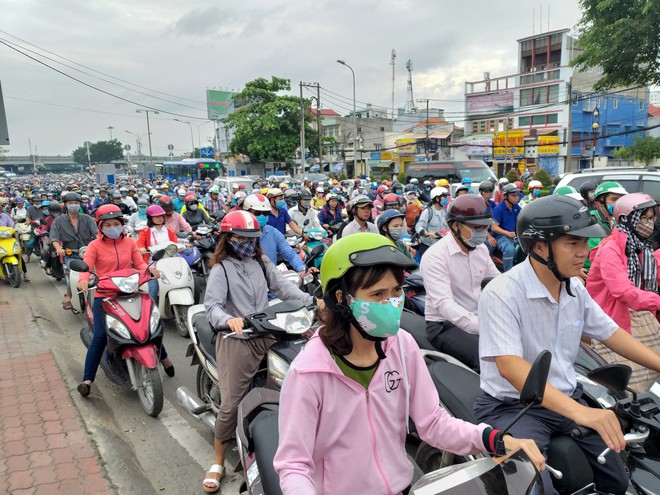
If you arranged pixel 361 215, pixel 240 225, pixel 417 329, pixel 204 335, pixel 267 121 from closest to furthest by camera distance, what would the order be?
1. pixel 240 225
2. pixel 417 329
3. pixel 204 335
4. pixel 361 215
5. pixel 267 121

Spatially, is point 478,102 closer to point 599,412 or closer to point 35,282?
point 35,282

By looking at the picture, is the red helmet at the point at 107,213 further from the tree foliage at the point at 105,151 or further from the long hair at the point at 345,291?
the tree foliage at the point at 105,151

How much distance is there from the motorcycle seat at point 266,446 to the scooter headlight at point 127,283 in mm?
2692

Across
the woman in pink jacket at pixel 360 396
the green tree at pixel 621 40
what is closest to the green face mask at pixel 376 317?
the woman in pink jacket at pixel 360 396

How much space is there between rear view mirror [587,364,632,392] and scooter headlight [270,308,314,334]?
1.82 meters

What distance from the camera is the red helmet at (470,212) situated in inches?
146

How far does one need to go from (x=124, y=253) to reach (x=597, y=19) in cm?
1462

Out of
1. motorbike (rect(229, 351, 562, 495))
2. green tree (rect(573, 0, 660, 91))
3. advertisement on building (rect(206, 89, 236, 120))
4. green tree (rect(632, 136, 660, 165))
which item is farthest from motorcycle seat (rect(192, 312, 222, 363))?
advertisement on building (rect(206, 89, 236, 120))

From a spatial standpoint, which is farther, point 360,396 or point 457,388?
point 457,388

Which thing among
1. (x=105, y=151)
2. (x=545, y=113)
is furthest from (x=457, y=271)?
(x=105, y=151)

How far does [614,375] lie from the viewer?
2.04 meters

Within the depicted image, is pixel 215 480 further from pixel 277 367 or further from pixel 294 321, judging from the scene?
pixel 294 321

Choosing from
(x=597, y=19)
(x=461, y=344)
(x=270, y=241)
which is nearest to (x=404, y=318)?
(x=461, y=344)

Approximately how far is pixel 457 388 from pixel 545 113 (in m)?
55.7
